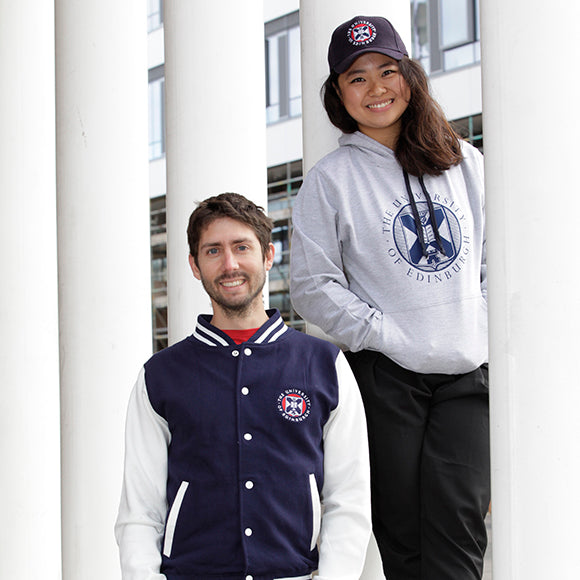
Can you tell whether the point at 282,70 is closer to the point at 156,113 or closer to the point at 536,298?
the point at 156,113

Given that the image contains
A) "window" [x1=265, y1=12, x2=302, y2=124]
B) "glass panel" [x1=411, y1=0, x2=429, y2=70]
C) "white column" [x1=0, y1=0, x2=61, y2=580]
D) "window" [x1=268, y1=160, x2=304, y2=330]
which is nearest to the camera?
"white column" [x1=0, y1=0, x2=61, y2=580]

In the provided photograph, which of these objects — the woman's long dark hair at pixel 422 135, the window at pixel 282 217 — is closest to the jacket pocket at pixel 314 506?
the woman's long dark hair at pixel 422 135

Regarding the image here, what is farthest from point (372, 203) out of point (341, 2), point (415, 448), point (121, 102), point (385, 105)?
point (121, 102)

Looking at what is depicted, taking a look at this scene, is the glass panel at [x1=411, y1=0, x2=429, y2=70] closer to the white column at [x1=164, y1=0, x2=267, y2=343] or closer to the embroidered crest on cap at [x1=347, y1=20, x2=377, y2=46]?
the white column at [x1=164, y1=0, x2=267, y2=343]

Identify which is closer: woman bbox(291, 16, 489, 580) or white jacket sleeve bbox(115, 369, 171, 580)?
white jacket sleeve bbox(115, 369, 171, 580)

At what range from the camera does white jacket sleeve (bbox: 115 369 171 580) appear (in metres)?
4.68

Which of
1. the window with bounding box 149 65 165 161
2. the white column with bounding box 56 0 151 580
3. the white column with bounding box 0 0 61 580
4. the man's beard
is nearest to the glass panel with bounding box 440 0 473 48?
the window with bounding box 149 65 165 161

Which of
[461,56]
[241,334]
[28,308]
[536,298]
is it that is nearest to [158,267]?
[461,56]

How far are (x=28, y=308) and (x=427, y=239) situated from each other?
4940mm

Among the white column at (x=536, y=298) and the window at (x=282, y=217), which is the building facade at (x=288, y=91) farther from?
the white column at (x=536, y=298)

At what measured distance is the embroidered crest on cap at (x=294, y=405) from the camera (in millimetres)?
4719

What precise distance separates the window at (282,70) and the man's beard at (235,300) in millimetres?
25718

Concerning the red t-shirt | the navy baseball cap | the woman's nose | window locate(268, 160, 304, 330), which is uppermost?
window locate(268, 160, 304, 330)

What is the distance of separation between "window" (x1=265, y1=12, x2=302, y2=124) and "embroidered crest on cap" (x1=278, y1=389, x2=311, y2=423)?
2594 centimetres
